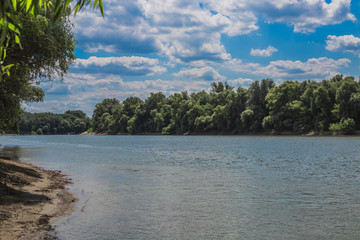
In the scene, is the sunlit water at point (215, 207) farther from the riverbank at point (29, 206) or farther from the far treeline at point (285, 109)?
the far treeline at point (285, 109)

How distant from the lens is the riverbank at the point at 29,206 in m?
11.4

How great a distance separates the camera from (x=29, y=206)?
14.7 metres

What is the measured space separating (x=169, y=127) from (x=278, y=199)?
177509 millimetres

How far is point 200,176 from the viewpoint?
2909cm

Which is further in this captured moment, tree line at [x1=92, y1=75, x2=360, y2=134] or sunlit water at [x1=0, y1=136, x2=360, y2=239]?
tree line at [x1=92, y1=75, x2=360, y2=134]

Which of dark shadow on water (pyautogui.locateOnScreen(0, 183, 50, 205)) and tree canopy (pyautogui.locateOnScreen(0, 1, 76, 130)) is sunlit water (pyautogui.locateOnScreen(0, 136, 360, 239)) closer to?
dark shadow on water (pyautogui.locateOnScreen(0, 183, 50, 205))

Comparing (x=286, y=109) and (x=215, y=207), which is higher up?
(x=286, y=109)

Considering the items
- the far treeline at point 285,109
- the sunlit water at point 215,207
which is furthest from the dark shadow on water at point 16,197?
the far treeline at point 285,109

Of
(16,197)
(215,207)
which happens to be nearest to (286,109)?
(215,207)

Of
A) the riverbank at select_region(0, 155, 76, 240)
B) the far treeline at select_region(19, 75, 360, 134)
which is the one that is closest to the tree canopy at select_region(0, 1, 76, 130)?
→ the riverbank at select_region(0, 155, 76, 240)

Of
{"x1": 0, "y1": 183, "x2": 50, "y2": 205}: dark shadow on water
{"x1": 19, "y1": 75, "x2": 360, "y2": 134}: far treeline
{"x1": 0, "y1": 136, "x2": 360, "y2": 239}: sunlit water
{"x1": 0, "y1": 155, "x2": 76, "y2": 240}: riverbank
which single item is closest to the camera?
{"x1": 0, "y1": 155, "x2": 76, "y2": 240}: riverbank

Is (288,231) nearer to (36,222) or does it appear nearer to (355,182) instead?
(36,222)

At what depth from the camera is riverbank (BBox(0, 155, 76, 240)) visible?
37.5 ft

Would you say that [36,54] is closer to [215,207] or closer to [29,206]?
[29,206]
